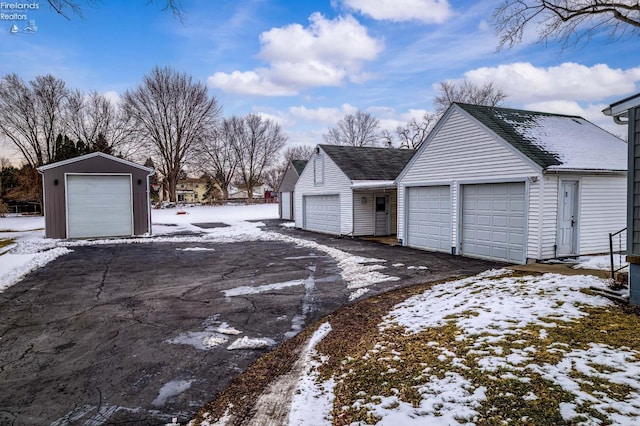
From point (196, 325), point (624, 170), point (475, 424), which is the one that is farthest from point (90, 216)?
point (624, 170)

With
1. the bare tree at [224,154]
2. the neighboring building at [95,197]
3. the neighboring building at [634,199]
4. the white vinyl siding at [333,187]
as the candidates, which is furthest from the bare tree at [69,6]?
the bare tree at [224,154]

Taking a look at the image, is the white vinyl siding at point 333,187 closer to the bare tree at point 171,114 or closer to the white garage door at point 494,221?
the white garage door at point 494,221

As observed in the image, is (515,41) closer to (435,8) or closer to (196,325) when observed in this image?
(435,8)

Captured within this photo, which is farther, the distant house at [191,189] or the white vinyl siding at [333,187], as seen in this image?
the distant house at [191,189]

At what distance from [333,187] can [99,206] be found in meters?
11.3

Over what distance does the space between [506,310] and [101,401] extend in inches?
198

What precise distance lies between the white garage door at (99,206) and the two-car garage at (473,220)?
13.4 meters

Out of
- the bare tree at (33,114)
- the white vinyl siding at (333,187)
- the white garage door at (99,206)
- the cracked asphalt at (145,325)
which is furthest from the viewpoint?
the bare tree at (33,114)

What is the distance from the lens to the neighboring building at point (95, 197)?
17031 millimetres

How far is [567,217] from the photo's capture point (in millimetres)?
10016

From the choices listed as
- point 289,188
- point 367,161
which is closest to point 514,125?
point 367,161

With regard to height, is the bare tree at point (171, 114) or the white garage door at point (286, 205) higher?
the bare tree at point (171, 114)

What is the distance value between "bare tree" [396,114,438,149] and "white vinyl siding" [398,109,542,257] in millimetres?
32434
